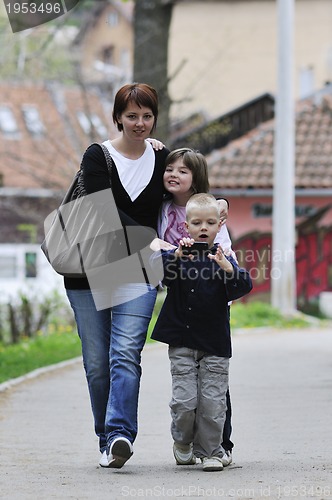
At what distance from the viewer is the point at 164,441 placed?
7.99 meters

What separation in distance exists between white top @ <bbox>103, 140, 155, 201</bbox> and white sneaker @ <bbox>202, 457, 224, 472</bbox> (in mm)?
1427

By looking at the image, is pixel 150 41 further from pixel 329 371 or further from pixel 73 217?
pixel 73 217

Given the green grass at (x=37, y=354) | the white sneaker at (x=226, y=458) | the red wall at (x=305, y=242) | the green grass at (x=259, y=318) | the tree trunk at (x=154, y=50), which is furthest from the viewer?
the red wall at (x=305, y=242)

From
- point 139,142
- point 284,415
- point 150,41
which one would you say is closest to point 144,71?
point 150,41

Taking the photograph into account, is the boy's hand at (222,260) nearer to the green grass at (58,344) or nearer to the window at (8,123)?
the green grass at (58,344)

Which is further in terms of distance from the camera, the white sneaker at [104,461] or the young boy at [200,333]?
the white sneaker at [104,461]

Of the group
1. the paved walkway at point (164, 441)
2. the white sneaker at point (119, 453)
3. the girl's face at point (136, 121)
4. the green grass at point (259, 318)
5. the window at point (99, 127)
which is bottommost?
the green grass at point (259, 318)

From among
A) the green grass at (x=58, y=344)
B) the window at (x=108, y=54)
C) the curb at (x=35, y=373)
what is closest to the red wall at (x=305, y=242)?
the green grass at (x=58, y=344)

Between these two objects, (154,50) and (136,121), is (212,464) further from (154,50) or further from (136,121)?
(154,50)

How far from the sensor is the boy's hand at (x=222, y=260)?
21.1 ft

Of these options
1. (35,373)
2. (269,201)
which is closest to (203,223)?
(35,373)

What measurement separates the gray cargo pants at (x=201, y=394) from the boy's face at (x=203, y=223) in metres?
0.60

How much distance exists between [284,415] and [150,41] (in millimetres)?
13728

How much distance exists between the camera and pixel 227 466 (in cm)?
679
